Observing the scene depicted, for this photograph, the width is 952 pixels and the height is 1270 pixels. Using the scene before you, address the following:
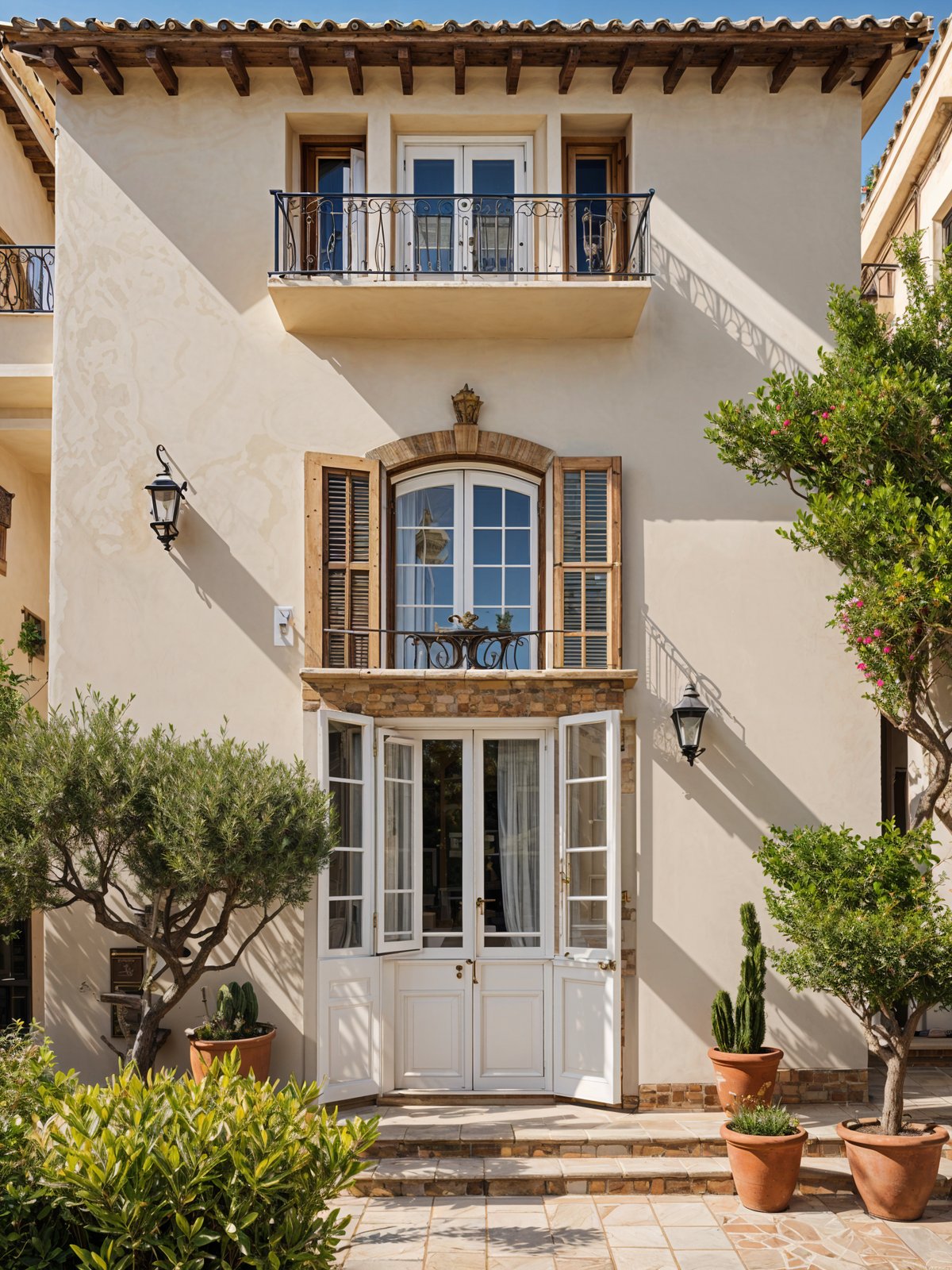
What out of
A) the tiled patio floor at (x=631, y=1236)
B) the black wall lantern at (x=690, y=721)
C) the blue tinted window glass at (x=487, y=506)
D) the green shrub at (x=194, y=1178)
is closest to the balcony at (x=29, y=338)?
the blue tinted window glass at (x=487, y=506)

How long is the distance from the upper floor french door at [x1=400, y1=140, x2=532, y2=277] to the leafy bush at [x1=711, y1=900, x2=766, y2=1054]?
5645 millimetres

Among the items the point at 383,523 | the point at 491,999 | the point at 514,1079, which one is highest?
the point at 383,523

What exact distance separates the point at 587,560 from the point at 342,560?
1.91 meters

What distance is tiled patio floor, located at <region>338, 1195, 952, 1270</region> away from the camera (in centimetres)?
621

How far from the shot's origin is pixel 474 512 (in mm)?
9141

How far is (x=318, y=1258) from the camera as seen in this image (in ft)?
15.5

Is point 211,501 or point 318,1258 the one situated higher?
point 211,501

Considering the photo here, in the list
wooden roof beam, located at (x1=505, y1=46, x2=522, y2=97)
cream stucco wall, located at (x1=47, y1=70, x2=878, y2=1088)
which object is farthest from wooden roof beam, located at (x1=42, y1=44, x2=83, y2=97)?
wooden roof beam, located at (x1=505, y1=46, x2=522, y2=97)

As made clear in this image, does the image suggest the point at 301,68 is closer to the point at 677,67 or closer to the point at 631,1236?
the point at 677,67

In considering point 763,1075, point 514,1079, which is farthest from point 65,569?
point 763,1075

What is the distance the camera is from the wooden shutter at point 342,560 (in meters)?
8.73

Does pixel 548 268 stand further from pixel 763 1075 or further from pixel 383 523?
pixel 763 1075

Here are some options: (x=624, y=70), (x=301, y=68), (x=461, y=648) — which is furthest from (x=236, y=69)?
(x=461, y=648)

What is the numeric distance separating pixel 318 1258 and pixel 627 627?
521 centimetres
